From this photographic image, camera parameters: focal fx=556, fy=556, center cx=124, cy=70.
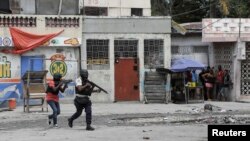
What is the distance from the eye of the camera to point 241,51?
91.9 ft

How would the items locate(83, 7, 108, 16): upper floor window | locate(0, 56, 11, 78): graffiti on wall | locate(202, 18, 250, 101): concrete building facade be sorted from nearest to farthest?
1. locate(0, 56, 11, 78): graffiti on wall
2. locate(202, 18, 250, 101): concrete building facade
3. locate(83, 7, 108, 16): upper floor window

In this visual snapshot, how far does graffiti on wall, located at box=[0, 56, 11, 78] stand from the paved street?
2.30 metres

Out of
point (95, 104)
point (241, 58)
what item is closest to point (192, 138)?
point (95, 104)

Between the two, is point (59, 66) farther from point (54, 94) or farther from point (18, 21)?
point (54, 94)

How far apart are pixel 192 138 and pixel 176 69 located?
13353 millimetres

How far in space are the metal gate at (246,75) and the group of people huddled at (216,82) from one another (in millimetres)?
697

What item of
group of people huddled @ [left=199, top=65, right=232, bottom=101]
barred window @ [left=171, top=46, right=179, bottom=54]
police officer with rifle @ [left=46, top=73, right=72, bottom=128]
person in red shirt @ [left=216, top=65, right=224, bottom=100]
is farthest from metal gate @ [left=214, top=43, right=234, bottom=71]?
police officer with rifle @ [left=46, top=73, right=72, bottom=128]

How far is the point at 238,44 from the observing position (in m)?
28.1

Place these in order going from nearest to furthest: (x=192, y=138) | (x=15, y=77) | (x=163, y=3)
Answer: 1. (x=192, y=138)
2. (x=15, y=77)
3. (x=163, y=3)

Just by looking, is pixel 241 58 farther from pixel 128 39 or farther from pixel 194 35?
pixel 128 39

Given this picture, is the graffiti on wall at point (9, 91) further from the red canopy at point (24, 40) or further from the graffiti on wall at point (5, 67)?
the red canopy at point (24, 40)

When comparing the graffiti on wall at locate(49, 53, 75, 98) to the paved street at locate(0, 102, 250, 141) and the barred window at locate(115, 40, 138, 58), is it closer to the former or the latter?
the paved street at locate(0, 102, 250, 141)

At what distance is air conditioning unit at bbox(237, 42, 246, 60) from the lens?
27906 mm

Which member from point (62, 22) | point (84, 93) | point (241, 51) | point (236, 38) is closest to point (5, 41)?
point (62, 22)
